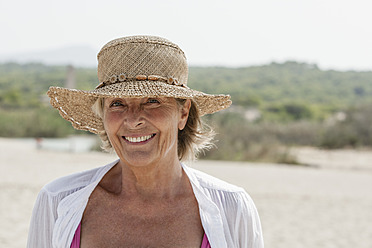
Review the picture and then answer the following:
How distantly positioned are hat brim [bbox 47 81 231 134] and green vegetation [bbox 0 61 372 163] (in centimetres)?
117

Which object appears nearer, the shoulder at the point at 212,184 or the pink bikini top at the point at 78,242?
the pink bikini top at the point at 78,242

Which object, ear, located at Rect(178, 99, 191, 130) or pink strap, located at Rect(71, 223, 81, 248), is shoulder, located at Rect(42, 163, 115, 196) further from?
ear, located at Rect(178, 99, 191, 130)

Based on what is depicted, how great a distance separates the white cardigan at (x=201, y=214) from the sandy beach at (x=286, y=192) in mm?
4737

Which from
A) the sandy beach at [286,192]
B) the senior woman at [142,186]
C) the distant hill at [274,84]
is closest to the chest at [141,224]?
the senior woman at [142,186]

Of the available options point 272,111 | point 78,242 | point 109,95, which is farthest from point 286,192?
point 272,111

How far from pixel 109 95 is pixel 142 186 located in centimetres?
52

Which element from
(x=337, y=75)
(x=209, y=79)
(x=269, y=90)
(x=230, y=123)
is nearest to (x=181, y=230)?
(x=230, y=123)

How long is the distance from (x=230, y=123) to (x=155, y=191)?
855 inches

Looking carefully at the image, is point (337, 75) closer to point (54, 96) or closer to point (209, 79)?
point (209, 79)

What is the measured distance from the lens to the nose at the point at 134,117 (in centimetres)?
200

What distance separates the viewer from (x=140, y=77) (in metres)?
2.04

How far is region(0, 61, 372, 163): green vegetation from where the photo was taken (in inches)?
848

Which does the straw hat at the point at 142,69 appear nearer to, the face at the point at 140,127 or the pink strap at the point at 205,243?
the face at the point at 140,127

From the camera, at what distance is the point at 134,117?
202 cm
